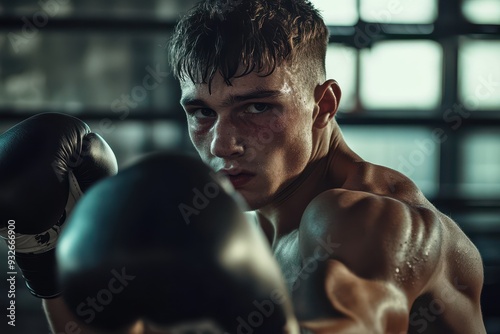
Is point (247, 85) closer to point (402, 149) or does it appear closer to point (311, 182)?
point (311, 182)

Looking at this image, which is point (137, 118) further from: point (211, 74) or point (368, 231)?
point (368, 231)

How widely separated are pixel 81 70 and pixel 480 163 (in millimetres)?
2597

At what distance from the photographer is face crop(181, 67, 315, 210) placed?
1.30 meters

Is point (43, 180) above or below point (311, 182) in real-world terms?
above

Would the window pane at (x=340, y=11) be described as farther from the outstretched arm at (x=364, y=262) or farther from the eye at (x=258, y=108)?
the outstretched arm at (x=364, y=262)

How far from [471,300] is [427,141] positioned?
2.83 meters

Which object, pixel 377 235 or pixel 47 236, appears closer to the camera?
pixel 377 235

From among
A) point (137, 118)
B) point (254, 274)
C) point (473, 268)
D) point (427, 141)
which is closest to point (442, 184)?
point (427, 141)

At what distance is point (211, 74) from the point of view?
4.31ft

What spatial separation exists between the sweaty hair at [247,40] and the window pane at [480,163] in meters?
2.83

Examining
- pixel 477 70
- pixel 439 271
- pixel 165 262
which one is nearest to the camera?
pixel 165 262

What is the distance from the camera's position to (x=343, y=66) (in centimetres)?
376

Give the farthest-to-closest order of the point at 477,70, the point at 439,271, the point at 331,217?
the point at 477,70, the point at 439,271, the point at 331,217

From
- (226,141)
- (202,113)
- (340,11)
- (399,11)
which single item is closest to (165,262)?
(226,141)
